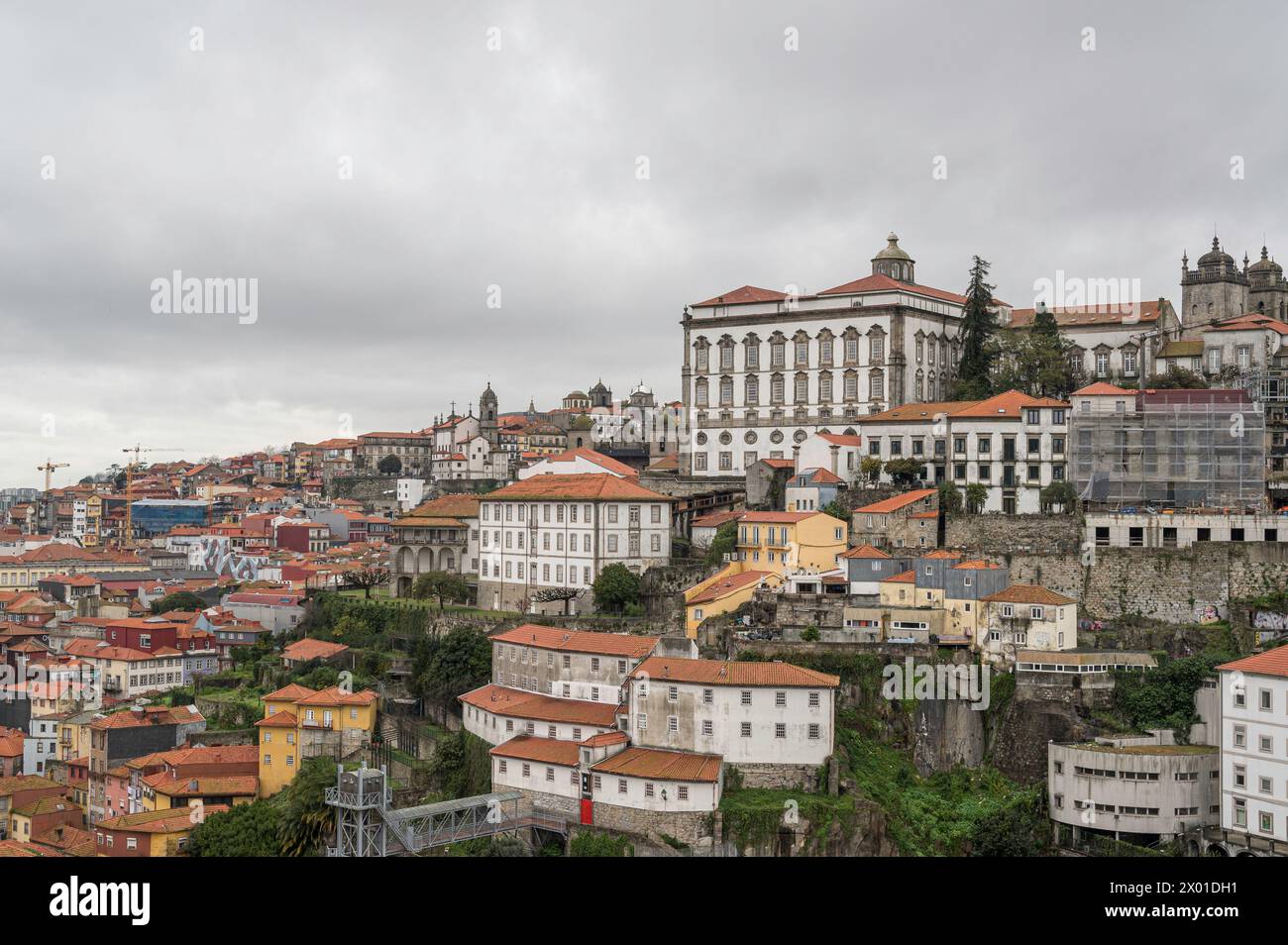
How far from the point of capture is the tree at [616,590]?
146ft

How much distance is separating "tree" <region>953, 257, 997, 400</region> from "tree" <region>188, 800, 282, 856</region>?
32.4 meters

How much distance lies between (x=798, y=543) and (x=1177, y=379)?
19019 millimetres

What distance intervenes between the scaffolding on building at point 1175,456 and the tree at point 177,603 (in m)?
47.5

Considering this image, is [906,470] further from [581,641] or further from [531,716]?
[531,716]

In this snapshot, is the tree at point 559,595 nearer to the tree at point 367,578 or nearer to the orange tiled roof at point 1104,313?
the tree at point 367,578

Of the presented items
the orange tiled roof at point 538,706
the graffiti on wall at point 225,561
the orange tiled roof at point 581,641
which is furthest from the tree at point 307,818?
the graffiti on wall at point 225,561

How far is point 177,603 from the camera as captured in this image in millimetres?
70375

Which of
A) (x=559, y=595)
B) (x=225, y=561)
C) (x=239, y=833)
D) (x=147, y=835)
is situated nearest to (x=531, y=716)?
(x=239, y=833)

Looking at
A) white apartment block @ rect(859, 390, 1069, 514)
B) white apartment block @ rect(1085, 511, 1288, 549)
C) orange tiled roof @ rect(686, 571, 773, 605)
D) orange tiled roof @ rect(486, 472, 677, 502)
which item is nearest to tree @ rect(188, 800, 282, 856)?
orange tiled roof @ rect(686, 571, 773, 605)

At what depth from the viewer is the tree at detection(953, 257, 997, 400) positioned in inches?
2159

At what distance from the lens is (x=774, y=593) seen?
39.2 meters

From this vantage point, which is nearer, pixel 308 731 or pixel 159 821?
pixel 159 821

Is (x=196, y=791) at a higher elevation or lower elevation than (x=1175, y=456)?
lower
